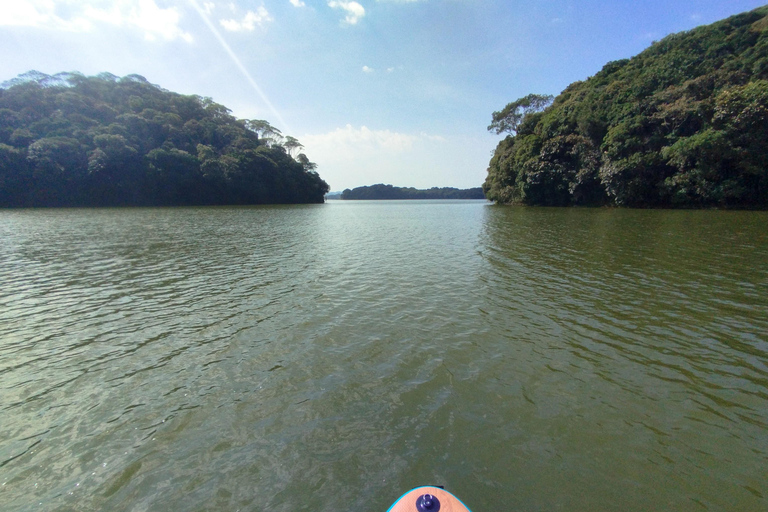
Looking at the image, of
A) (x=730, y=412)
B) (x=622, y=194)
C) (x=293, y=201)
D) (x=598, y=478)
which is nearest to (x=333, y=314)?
(x=598, y=478)

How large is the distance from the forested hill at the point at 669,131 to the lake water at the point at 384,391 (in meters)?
39.0

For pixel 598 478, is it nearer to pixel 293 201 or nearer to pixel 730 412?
pixel 730 412

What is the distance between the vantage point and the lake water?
13.6ft

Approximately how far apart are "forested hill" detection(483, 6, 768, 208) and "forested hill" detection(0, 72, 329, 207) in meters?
68.3

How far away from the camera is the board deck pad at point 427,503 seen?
2.91 meters

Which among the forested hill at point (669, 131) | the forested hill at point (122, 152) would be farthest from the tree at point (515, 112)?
the forested hill at point (122, 152)

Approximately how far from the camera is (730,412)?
211 inches

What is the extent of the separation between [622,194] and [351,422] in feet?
185

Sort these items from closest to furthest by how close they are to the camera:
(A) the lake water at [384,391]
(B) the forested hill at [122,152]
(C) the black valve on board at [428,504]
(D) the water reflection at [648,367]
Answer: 1. (C) the black valve on board at [428,504]
2. (A) the lake water at [384,391]
3. (D) the water reflection at [648,367]
4. (B) the forested hill at [122,152]

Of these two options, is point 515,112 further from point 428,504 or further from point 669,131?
point 428,504

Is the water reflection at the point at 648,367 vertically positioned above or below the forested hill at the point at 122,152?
below

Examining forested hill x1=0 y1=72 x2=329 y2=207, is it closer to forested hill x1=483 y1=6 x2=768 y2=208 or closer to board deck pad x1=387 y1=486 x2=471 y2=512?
forested hill x1=483 y1=6 x2=768 y2=208

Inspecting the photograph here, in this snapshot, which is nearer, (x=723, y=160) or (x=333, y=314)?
(x=333, y=314)

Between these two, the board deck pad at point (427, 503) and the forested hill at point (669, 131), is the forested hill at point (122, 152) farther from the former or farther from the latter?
the board deck pad at point (427, 503)
